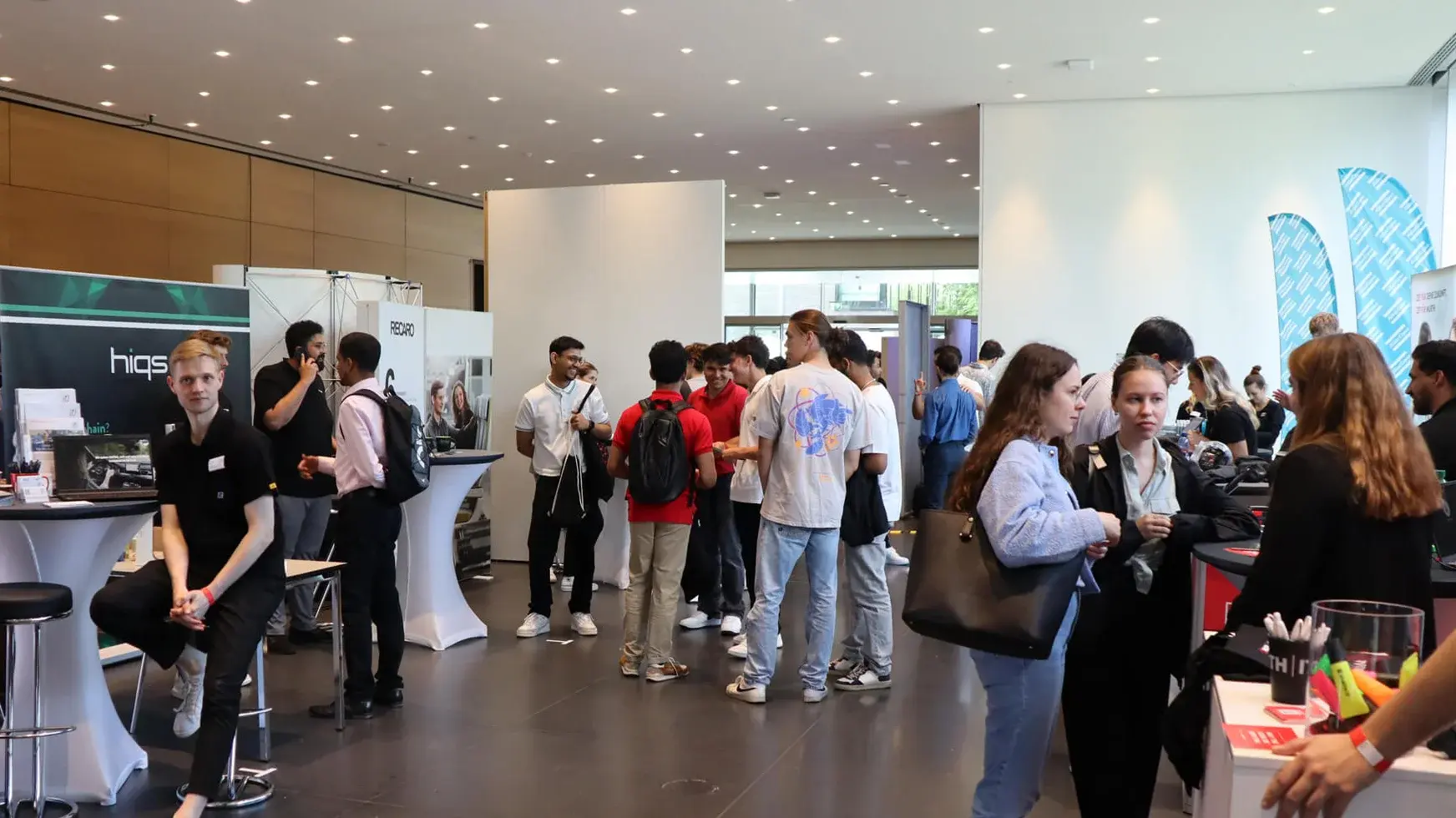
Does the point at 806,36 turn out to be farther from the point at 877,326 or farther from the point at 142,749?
the point at 877,326

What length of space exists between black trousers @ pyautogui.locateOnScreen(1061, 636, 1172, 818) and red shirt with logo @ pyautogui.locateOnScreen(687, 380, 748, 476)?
10.3 ft

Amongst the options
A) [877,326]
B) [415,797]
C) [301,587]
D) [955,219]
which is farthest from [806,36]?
[955,219]

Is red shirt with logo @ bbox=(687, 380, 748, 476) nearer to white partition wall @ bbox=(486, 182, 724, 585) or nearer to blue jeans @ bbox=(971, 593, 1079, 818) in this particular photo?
white partition wall @ bbox=(486, 182, 724, 585)

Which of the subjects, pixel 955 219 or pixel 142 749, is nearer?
pixel 142 749

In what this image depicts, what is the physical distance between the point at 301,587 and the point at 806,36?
545cm

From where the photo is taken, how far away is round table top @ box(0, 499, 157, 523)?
10.9 ft

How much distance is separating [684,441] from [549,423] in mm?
1539

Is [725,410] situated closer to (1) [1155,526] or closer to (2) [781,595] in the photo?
(2) [781,595]

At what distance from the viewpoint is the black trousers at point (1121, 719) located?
2.72m

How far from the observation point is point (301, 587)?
5531 millimetres

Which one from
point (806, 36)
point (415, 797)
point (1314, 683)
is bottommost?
point (415, 797)

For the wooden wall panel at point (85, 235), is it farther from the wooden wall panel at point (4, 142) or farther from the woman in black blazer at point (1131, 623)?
the woman in black blazer at point (1131, 623)

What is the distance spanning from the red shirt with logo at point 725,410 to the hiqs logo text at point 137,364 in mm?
2596

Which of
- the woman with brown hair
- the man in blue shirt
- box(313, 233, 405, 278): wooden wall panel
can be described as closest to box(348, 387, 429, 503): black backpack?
the woman with brown hair
